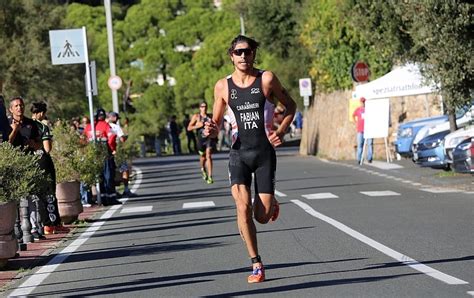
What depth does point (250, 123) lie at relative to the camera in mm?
11211

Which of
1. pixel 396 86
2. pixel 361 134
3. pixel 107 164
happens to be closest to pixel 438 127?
pixel 396 86

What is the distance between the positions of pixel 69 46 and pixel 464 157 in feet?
25.7

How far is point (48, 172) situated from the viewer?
16891mm

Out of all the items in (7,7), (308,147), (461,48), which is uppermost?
(7,7)

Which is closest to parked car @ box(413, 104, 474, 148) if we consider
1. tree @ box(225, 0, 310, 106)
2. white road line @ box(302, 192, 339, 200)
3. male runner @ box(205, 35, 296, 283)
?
white road line @ box(302, 192, 339, 200)

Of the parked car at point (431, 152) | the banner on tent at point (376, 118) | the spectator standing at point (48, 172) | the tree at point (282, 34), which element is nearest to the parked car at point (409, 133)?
the banner on tent at point (376, 118)

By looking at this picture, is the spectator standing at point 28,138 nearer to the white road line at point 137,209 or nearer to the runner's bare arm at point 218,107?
the white road line at point 137,209

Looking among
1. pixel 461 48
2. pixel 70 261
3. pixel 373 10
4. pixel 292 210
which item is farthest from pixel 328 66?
pixel 70 261

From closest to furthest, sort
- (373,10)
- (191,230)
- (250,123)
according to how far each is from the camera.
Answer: (250,123) < (191,230) < (373,10)

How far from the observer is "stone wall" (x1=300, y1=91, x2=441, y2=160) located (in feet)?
127

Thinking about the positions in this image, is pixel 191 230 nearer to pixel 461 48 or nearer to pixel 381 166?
pixel 461 48

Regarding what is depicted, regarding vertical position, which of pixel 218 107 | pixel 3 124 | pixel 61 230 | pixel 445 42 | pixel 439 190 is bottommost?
pixel 439 190

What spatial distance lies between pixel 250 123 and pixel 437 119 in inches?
843

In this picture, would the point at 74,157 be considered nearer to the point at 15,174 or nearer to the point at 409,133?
the point at 15,174
